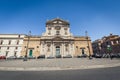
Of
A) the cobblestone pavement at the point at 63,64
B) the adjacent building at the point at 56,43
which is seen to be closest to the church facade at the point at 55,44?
the adjacent building at the point at 56,43

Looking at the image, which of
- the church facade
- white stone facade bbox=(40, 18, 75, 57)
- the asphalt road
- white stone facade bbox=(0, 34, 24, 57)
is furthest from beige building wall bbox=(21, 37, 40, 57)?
the asphalt road

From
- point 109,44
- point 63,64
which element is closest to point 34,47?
point 63,64

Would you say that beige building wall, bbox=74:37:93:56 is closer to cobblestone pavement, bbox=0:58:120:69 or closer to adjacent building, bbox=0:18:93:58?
adjacent building, bbox=0:18:93:58

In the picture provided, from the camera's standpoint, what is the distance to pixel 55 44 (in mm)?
42219

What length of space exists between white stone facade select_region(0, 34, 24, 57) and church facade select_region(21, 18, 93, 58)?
11.4 meters

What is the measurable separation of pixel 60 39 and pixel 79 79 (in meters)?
35.8

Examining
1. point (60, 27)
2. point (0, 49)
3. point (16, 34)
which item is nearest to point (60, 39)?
point (60, 27)

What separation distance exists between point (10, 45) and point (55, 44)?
25458 mm

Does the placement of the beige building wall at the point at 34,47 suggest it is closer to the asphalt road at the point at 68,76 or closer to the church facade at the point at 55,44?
the church facade at the point at 55,44

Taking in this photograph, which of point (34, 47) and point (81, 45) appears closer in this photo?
point (34, 47)

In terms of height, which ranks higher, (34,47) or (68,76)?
(34,47)

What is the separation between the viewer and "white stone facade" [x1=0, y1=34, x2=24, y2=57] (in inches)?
2015

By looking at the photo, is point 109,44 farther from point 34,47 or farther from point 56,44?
point 34,47

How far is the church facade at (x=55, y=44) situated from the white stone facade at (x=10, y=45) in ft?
37.5
